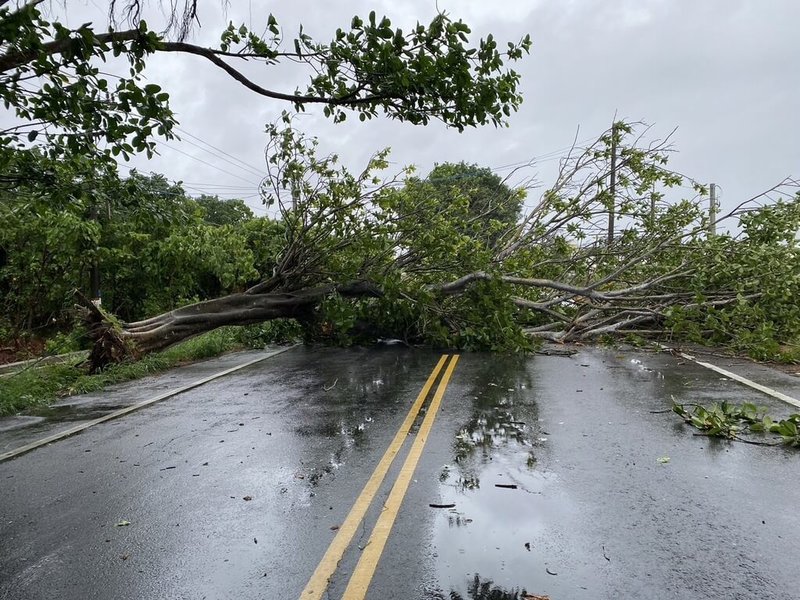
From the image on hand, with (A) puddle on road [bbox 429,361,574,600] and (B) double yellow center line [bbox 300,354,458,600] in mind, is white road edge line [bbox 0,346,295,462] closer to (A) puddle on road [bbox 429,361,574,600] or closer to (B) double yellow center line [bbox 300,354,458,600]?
(B) double yellow center line [bbox 300,354,458,600]

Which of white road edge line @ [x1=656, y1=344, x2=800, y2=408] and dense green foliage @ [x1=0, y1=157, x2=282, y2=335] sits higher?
dense green foliage @ [x1=0, y1=157, x2=282, y2=335]

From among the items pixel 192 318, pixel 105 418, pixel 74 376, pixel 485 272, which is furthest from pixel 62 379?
pixel 485 272

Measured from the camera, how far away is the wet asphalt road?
140 inches

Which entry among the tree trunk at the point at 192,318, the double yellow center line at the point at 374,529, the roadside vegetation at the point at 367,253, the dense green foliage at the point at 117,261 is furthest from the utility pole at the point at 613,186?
the double yellow center line at the point at 374,529

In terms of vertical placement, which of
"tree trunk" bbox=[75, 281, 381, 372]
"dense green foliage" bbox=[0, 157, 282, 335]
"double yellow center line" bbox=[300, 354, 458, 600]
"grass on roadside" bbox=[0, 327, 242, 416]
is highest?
"dense green foliage" bbox=[0, 157, 282, 335]

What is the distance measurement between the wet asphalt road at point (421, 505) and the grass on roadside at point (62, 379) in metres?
2.03

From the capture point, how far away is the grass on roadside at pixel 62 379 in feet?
30.1

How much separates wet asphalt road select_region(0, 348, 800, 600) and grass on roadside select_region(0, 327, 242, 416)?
80.0 inches

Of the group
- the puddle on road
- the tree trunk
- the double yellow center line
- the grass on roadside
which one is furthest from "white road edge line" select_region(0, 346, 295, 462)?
the puddle on road

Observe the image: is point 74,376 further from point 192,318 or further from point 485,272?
point 485,272

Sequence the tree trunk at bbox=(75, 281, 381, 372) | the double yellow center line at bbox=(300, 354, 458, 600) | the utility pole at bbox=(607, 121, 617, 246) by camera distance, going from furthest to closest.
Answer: the utility pole at bbox=(607, 121, 617, 246) < the tree trunk at bbox=(75, 281, 381, 372) < the double yellow center line at bbox=(300, 354, 458, 600)

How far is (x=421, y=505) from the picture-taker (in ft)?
15.2

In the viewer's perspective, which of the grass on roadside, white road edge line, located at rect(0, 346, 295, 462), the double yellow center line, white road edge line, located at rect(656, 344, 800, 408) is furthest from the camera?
the grass on roadside

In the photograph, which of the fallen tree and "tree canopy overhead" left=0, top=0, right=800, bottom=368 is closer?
"tree canopy overhead" left=0, top=0, right=800, bottom=368
